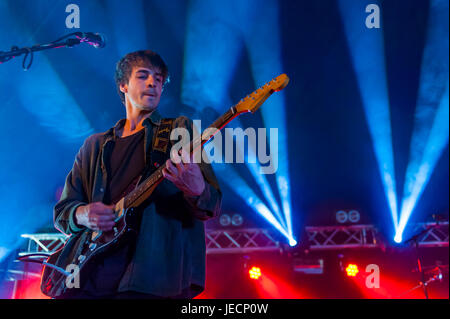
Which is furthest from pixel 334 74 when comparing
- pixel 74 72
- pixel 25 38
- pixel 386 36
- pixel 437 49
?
pixel 25 38

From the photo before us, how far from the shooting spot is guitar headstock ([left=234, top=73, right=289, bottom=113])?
2.26m

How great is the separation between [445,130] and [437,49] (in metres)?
1.75

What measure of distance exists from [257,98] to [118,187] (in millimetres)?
987

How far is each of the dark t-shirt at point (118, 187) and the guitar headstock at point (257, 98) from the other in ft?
1.99

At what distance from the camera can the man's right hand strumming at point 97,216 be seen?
71.4 inches

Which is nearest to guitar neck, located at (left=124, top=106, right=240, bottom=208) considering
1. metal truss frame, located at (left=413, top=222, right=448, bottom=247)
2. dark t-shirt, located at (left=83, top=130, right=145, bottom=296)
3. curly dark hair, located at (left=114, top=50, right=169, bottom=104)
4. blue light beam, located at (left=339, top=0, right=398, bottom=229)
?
dark t-shirt, located at (left=83, top=130, right=145, bottom=296)

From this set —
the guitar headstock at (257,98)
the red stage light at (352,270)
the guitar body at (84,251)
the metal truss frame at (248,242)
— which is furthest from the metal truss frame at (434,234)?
the guitar body at (84,251)

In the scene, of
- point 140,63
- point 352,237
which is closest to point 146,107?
point 140,63

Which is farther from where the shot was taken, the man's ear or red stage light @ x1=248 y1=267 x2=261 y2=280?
red stage light @ x1=248 y1=267 x2=261 y2=280

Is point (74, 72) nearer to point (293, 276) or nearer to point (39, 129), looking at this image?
point (39, 129)

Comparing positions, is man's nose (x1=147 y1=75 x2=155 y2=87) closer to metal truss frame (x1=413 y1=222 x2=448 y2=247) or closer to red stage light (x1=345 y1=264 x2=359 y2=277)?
metal truss frame (x1=413 y1=222 x2=448 y2=247)

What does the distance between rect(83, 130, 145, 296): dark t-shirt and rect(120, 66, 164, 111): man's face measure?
8.5 inches

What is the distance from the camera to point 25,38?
5098 millimetres

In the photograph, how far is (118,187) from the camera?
2.04 metres
